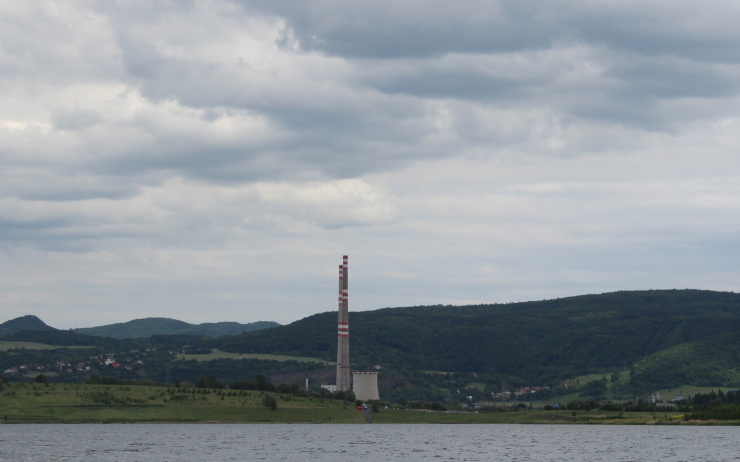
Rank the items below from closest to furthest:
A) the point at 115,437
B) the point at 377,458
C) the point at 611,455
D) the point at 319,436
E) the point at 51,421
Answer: the point at 377,458, the point at 611,455, the point at 115,437, the point at 319,436, the point at 51,421

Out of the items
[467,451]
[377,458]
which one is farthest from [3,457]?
[467,451]

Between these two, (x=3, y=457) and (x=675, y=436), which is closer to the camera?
(x=3, y=457)

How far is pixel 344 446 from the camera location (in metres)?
143

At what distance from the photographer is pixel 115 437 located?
15625 centimetres

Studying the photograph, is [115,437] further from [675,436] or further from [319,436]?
[675,436]

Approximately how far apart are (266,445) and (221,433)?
39586 mm

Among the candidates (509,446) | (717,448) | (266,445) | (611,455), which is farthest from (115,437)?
(717,448)

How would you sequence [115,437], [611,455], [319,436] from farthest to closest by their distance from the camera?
[319,436], [115,437], [611,455]

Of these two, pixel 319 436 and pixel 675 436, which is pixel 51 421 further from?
pixel 675 436

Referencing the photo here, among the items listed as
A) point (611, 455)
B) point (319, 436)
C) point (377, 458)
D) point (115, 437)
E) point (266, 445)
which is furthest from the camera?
point (319, 436)

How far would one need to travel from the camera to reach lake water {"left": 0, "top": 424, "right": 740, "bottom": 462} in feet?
391

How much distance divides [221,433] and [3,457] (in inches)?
2950

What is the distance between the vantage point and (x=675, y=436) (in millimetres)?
182750

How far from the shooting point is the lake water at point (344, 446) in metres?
119
